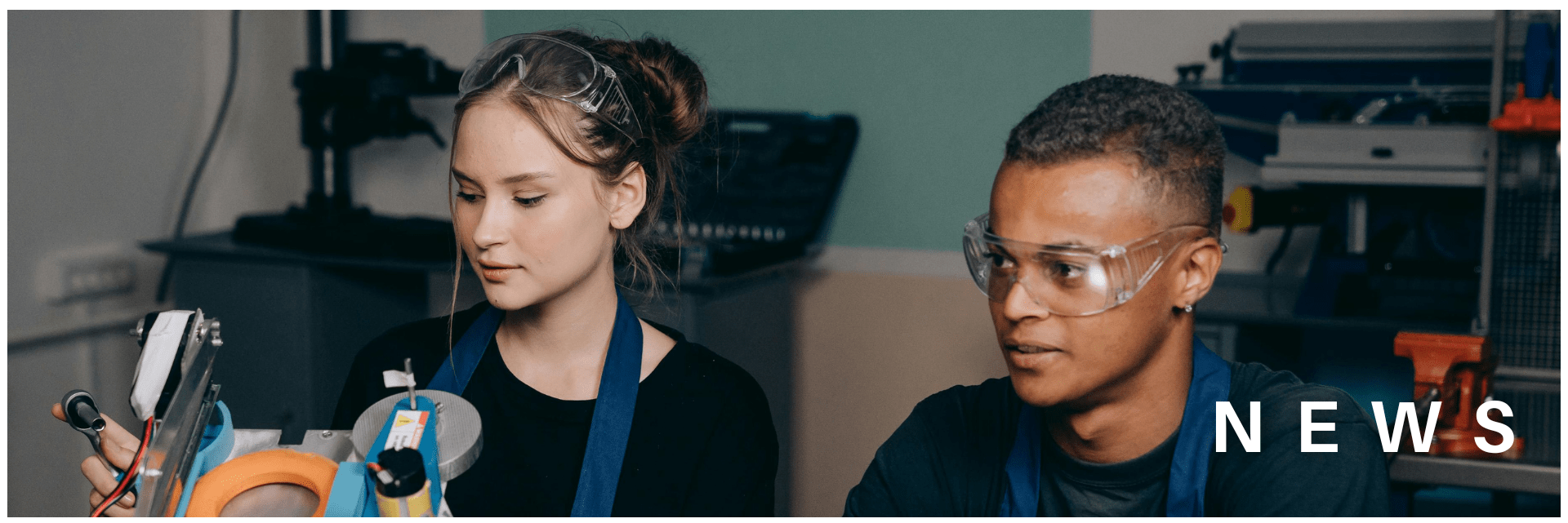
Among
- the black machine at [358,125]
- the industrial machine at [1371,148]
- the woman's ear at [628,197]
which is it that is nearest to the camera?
the woman's ear at [628,197]

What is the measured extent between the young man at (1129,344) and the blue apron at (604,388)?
0.39 metres

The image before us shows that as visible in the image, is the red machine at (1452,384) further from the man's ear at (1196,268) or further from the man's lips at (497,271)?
the man's lips at (497,271)

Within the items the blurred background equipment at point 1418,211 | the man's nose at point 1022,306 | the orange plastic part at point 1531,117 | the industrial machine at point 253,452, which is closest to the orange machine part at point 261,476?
the industrial machine at point 253,452

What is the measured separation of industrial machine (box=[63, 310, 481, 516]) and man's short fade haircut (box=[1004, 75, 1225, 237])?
555 mm

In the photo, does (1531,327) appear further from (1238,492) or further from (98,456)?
(98,456)

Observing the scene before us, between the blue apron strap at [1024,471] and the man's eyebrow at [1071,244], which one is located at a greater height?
the man's eyebrow at [1071,244]

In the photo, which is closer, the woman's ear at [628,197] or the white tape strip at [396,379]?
the white tape strip at [396,379]

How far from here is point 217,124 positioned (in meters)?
3.19

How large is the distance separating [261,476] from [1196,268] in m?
0.83

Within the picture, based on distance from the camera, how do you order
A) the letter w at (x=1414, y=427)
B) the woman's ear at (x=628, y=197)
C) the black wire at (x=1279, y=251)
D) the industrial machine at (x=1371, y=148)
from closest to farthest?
the woman's ear at (x=628, y=197) < the letter w at (x=1414, y=427) < the industrial machine at (x=1371, y=148) < the black wire at (x=1279, y=251)

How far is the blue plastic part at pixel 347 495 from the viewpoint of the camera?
91 cm

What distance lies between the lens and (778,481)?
2.87 m

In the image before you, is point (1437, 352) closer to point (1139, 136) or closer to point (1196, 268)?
point (1196, 268)

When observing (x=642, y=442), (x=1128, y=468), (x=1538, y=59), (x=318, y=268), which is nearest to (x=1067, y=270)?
(x=1128, y=468)
